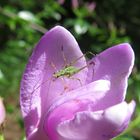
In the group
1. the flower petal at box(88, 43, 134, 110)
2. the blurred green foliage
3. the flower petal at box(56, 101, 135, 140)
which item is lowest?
the blurred green foliage

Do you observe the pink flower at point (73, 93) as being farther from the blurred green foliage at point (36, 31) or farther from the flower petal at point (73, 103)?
the blurred green foliage at point (36, 31)

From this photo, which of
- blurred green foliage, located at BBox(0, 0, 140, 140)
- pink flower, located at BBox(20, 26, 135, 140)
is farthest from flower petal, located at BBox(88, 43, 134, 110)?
blurred green foliage, located at BBox(0, 0, 140, 140)

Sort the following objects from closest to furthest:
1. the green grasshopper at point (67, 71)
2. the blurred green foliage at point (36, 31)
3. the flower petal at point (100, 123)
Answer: the flower petal at point (100, 123), the green grasshopper at point (67, 71), the blurred green foliage at point (36, 31)

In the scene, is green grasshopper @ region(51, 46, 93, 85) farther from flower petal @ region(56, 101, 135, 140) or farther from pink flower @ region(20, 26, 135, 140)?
flower petal @ region(56, 101, 135, 140)

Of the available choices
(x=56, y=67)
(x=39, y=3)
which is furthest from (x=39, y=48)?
(x=39, y=3)

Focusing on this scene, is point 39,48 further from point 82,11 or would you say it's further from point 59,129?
point 82,11

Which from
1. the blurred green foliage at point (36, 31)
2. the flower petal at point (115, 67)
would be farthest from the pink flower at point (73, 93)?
the blurred green foliage at point (36, 31)

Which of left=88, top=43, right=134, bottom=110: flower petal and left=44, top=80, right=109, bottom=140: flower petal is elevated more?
left=88, top=43, right=134, bottom=110: flower petal

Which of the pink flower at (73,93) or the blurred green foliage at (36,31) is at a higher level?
the pink flower at (73,93)
